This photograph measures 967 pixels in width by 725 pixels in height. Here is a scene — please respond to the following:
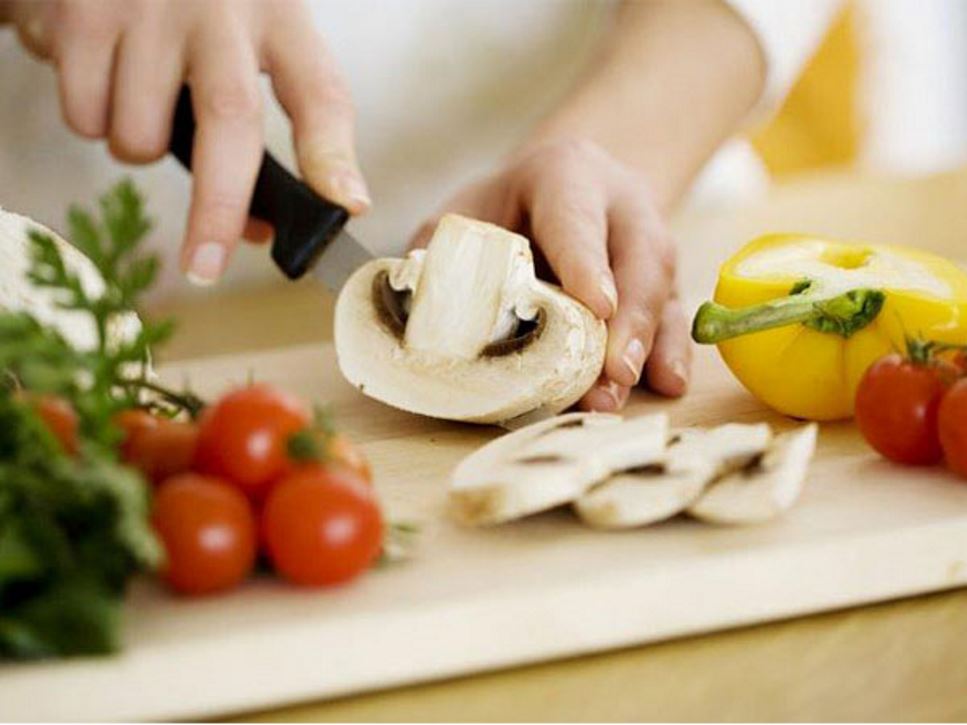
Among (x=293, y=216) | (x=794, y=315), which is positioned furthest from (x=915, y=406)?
(x=293, y=216)

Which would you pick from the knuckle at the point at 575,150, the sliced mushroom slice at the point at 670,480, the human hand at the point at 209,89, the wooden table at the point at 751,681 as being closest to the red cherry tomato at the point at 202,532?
the wooden table at the point at 751,681

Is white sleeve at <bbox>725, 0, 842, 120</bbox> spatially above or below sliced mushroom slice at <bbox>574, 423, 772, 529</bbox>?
above

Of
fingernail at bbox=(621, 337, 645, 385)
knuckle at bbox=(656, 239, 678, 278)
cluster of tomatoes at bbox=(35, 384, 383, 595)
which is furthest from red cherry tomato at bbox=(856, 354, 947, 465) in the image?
cluster of tomatoes at bbox=(35, 384, 383, 595)

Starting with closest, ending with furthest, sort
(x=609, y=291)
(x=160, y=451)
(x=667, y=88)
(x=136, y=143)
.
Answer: (x=160, y=451) < (x=609, y=291) < (x=136, y=143) < (x=667, y=88)

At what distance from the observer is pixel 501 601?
3.65 feet

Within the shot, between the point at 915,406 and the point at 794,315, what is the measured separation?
0.19 metres

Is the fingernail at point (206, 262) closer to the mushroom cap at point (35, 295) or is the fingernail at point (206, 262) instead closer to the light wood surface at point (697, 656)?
the mushroom cap at point (35, 295)

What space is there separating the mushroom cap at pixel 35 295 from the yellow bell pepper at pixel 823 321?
1.79 feet

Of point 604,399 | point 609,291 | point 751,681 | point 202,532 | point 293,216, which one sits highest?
point 293,216

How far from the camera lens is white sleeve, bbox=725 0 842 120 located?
2.17 metres

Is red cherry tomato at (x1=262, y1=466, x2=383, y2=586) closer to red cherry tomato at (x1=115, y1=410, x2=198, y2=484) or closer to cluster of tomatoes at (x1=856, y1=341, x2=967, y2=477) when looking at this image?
red cherry tomato at (x1=115, y1=410, x2=198, y2=484)

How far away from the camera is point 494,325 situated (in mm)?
1520

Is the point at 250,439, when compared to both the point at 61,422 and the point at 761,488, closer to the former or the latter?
the point at 61,422

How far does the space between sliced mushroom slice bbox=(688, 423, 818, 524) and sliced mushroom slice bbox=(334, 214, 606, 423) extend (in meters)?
0.27
